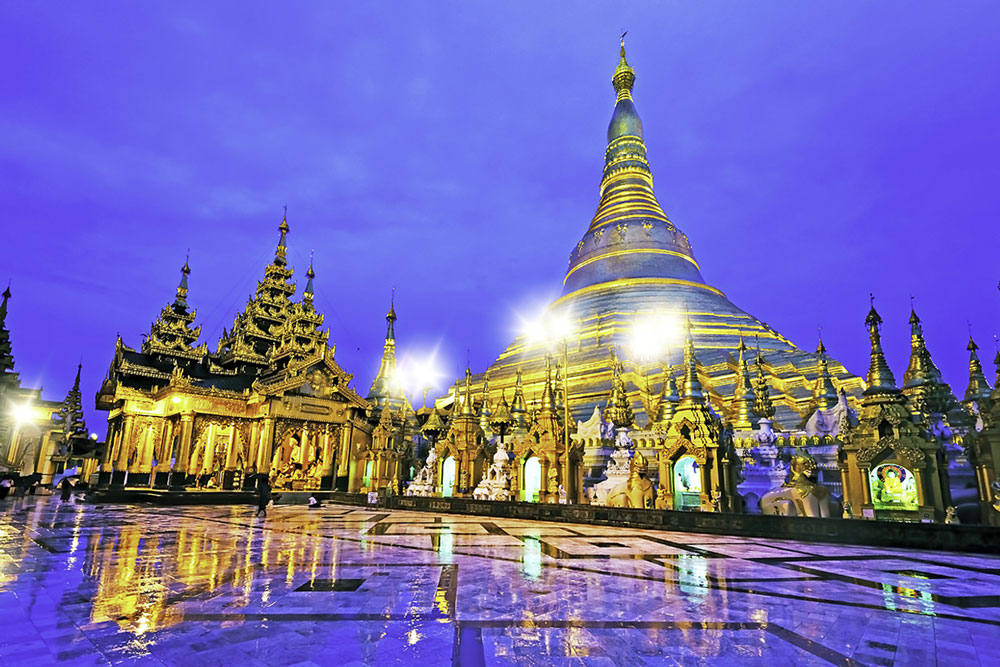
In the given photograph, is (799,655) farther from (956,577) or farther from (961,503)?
(961,503)

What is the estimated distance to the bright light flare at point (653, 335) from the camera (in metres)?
34.2

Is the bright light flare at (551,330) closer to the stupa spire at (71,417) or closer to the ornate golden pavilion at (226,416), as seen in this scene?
the ornate golden pavilion at (226,416)

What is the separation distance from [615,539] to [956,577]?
559 cm

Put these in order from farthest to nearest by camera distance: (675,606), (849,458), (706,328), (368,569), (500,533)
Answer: (706,328)
(849,458)
(500,533)
(368,569)
(675,606)

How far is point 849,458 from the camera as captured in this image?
1669 cm

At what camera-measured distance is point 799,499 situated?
51.1 ft

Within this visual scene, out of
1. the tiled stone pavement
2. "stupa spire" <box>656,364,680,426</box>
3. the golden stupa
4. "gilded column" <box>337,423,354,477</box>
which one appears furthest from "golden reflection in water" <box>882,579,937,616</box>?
"gilded column" <box>337,423,354,477</box>

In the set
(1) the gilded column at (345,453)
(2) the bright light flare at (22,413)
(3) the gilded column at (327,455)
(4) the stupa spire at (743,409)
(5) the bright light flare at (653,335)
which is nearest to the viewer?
(4) the stupa spire at (743,409)

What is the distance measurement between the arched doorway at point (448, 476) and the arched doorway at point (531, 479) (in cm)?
470

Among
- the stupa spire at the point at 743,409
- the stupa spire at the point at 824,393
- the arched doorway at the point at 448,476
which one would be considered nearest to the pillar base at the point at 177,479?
the arched doorway at the point at 448,476

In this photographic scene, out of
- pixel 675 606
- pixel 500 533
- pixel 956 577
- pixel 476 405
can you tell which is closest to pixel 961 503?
pixel 956 577

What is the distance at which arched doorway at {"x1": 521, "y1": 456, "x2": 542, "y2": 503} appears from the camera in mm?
20297

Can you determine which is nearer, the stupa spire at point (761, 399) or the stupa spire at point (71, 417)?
the stupa spire at point (761, 399)

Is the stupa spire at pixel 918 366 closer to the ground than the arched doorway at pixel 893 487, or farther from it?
farther from it
